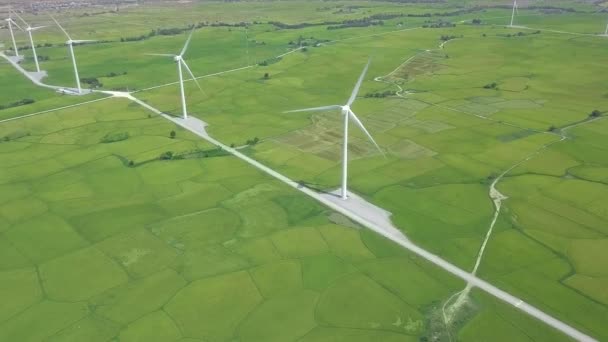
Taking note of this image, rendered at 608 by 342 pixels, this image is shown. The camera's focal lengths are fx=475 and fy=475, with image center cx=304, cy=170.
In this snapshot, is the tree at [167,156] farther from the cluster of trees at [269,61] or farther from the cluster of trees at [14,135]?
the cluster of trees at [269,61]

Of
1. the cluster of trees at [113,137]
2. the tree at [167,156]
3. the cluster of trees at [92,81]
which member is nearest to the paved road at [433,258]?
the tree at [167,156]

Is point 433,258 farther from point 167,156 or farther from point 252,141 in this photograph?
point 167,156

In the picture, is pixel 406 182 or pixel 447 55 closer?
pixel 406 182

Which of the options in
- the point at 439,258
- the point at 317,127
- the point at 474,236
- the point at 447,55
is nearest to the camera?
the point at 439,258

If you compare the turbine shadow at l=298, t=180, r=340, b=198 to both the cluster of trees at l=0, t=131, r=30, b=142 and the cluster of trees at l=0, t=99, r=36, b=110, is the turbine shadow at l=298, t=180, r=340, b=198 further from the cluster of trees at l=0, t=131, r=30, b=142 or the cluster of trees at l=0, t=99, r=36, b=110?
the cluster of trees at l=0, t=99, r=36, b=110

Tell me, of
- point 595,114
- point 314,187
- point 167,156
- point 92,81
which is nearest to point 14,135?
point 167,156

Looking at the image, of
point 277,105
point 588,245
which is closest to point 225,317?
point 588,245

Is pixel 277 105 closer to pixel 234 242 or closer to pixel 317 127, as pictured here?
pixel 317 127
